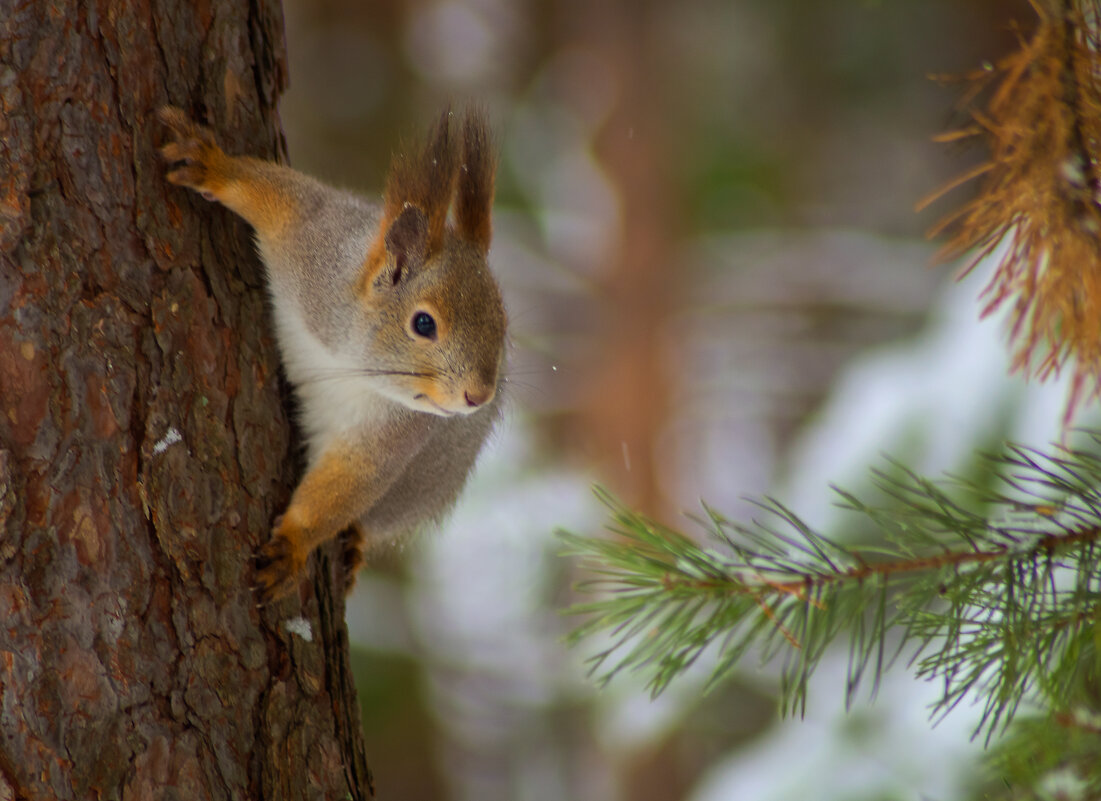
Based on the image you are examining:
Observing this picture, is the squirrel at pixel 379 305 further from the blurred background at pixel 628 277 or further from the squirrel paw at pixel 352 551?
the blurred background at pixel 628 277

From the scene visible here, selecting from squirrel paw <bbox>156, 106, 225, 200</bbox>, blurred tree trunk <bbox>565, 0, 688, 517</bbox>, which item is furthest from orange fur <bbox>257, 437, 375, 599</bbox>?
blurred tree trunk <bbox>565, 0, 688, 517</bbox>

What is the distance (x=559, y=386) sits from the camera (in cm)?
392

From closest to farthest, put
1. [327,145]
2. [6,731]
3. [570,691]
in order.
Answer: [6,731], [570,691], [327,145]

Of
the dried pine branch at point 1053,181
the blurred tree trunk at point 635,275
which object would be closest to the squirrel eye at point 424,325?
the dried pine branch at point 1053,181

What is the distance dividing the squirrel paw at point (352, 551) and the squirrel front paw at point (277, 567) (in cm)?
29

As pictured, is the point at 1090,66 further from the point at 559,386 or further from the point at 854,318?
the point at 854,318

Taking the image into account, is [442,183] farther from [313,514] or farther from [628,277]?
[628,277]

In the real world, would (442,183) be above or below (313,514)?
above

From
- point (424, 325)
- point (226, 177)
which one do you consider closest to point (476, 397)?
point (424, 325)

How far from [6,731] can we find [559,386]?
3.10 m

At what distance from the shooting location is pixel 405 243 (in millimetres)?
1277

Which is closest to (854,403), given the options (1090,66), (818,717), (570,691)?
(818,717)

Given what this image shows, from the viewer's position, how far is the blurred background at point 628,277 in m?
3.46

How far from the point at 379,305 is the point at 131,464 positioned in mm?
429
